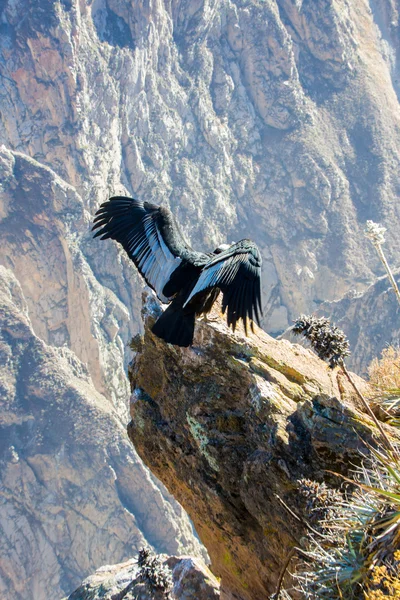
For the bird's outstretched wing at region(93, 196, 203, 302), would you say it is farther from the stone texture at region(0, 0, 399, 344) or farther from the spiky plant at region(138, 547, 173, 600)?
the stone texture at region(0, 0, 399, 344)

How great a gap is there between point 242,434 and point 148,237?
2.91 meters

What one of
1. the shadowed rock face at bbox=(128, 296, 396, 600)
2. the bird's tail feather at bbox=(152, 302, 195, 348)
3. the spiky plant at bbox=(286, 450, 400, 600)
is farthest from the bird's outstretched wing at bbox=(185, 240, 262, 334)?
the spiky plant at bbox=(286, 450, 400, 600)

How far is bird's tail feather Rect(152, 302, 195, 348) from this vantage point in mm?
6922

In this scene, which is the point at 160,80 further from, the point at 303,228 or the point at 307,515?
the point at 307,515

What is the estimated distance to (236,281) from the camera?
6.55 metres

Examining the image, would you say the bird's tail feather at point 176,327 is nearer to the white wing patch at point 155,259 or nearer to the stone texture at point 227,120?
the white wing patch at point 155,259

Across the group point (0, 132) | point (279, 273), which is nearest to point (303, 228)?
point (279, 273)

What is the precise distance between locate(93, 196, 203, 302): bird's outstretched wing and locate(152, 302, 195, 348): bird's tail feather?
0.45 m

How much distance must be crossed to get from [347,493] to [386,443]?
61cm

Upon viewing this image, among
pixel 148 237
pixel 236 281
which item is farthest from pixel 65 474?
pixel 236 281

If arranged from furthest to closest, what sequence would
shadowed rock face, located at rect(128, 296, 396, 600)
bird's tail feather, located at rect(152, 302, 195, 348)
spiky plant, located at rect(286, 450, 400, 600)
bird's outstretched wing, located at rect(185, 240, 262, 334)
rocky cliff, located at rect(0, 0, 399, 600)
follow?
rocky cliff, located at rect(0, 0, 399, 600), bird's tail feather, located at rect(152, 302, 195, 348), bird's outstretched wing, located at rect(185, 240, 262, 334), shadowed rock face, located at rect(128, 296, 396, 600), spiky plant, located at rect(286, 450, 400, 600)

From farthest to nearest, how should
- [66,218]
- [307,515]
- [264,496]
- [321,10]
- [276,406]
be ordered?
[321,10], [66,218], [276,406], [264,496], [307,515]

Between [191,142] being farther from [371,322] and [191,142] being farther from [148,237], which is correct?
[148,237]

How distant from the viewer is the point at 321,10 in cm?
8362
